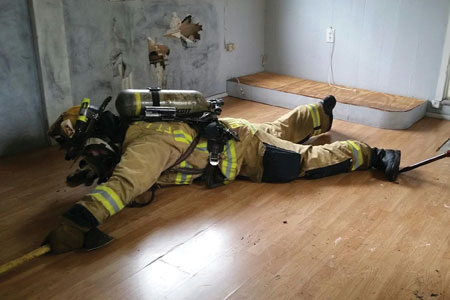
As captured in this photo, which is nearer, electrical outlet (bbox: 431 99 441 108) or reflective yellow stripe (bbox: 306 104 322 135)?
reflective yellow stripe (bbox: 306 104 322 135)

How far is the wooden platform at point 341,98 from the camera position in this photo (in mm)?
3713

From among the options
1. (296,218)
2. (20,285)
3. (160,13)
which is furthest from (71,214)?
(160,13)

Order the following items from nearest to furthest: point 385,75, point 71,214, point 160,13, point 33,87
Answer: point 71,214 < point 33,87 < point 160,13 < point 385,75

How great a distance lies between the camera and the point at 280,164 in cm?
262

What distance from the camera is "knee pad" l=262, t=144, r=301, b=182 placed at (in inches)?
103

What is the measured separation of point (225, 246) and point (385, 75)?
2930mm

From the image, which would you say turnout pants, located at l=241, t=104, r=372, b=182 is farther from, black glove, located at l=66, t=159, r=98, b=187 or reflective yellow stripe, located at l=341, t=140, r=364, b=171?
black glove, located at l=66, t=159, r=98, b=187

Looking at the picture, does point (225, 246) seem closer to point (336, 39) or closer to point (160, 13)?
point (160, 13)

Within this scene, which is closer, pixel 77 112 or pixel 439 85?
pixel 77 112

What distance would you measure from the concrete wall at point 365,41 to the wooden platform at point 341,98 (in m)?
0.14

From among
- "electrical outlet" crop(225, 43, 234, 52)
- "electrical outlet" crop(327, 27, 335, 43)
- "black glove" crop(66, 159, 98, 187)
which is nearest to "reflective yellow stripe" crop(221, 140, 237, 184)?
"black glove" crop(66, 159, 98, 187)

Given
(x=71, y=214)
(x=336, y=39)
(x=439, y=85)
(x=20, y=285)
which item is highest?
(x=336, y=39)

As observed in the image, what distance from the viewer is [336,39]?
450cm

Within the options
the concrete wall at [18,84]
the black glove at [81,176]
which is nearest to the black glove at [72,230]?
the black glove at [81,176]
